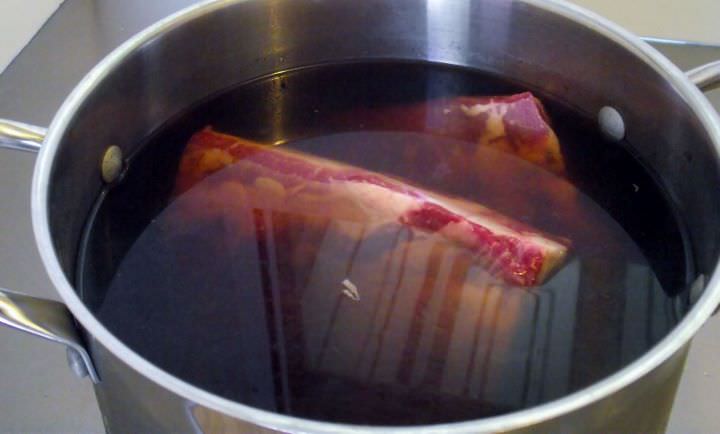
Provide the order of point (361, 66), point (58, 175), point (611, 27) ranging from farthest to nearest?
point (361, 66) → point (611, 27) → point (58, 175)

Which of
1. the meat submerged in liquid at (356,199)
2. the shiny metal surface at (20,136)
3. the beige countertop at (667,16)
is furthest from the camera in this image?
the beige countertop at (667,16)

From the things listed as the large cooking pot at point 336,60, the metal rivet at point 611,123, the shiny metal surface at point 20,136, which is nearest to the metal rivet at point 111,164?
the large cooking pot at point 336,60

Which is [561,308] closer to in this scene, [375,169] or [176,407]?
[375,169]

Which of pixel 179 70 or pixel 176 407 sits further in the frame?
pixel 179 70

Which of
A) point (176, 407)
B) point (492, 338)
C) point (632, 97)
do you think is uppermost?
point (632, 97)

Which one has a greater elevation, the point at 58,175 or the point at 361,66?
the point at 361,66

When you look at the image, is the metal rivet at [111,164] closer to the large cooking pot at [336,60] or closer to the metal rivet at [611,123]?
the large cooking pot at [336,60]

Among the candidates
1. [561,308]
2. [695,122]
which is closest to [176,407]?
[561,308]

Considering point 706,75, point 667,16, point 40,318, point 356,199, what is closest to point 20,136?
point 40,318
